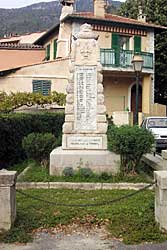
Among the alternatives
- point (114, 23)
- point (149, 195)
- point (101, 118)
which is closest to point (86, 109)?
point (101, 118)

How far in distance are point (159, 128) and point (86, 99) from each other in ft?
29.7

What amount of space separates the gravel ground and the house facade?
77.6 ft

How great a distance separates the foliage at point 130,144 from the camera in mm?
11555

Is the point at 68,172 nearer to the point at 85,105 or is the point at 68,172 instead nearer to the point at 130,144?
the point at 130,144

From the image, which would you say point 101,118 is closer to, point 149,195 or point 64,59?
point 149,195

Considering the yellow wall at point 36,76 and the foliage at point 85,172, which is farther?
the yellow wall at point 36,76

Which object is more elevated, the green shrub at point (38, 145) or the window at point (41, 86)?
the window at point (41, 86)

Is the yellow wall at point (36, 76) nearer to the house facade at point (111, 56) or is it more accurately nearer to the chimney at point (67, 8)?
the house facade at point (111, 56)

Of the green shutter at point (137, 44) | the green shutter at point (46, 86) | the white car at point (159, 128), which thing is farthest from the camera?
the green shutter at point (137, 44)

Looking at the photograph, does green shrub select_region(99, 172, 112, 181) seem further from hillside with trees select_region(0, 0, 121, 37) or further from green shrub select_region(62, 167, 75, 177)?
hillside with trees select_region(0, 0, 121, 37)

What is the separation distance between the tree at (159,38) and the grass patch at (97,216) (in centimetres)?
3057

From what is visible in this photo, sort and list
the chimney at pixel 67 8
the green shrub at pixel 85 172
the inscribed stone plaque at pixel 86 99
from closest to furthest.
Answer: the green shrub at pixel 85 172 → the inscribed stone plaque at pixel 86 99 → the chimney at pixel 67 8

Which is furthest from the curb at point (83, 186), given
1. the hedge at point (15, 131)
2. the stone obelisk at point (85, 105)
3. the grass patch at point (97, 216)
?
the hedge at point (15, 131)

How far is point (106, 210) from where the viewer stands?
8.00 metres
